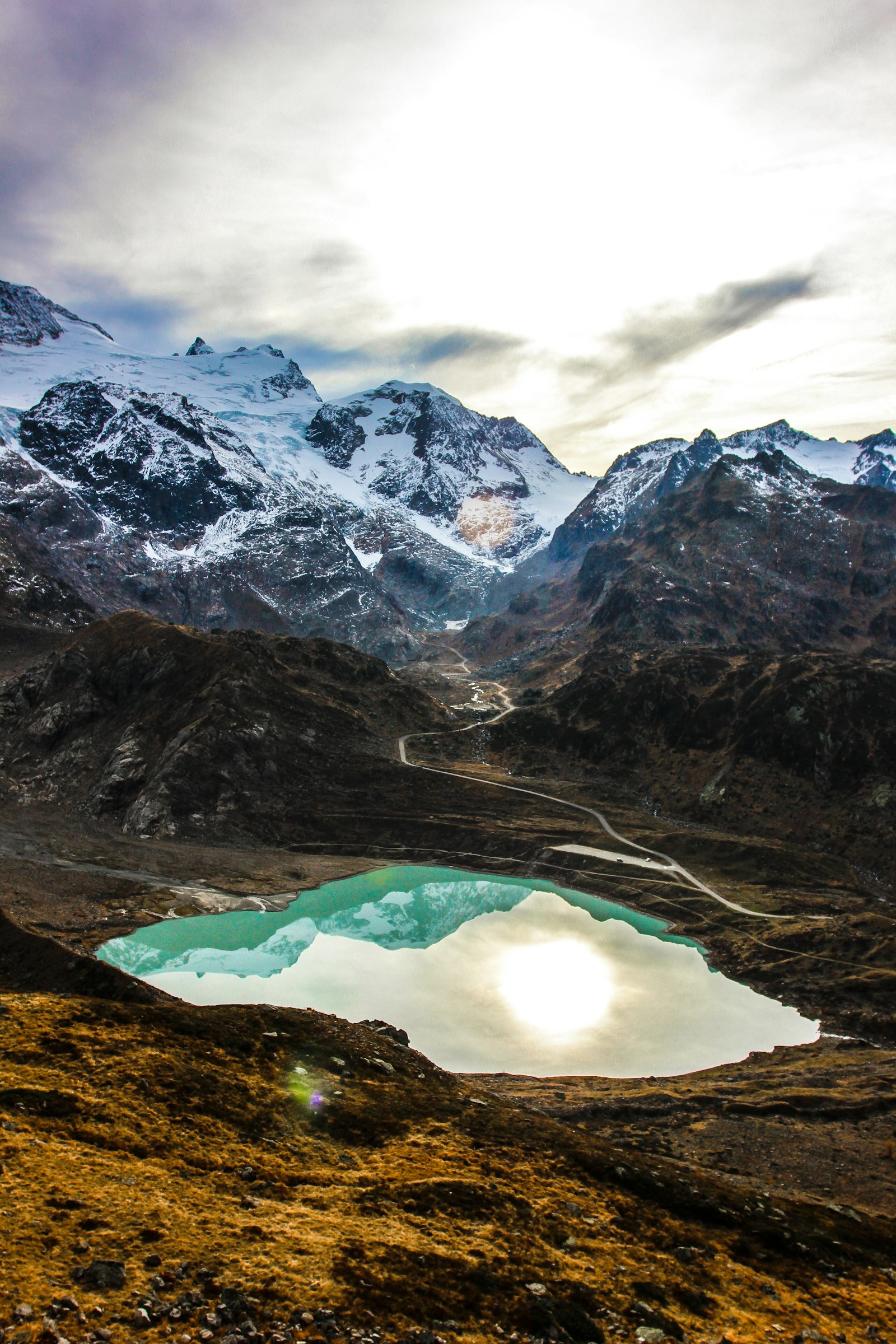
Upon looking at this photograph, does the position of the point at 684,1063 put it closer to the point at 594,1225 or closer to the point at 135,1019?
the point at 594,1225

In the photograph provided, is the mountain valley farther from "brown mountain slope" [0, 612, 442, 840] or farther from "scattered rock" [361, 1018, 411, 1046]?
"brown mountain slope" [0, 612, 442, 840]

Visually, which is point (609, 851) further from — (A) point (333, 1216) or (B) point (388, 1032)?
(A) point (333, 1216)

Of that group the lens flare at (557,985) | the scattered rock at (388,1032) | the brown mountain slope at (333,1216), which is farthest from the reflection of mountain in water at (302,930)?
the brown mountain slope at (333,1216)

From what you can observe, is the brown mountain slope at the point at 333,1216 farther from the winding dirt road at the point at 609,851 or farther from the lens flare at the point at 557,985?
the winding dirt road at the point at 609,851

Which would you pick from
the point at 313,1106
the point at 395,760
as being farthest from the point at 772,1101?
the point at 395,760

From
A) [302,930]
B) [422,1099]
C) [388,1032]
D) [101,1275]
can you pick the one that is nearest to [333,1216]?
[101,1275]
